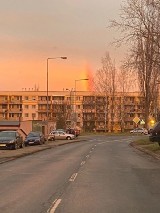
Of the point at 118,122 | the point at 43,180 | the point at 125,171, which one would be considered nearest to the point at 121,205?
the point at 43,180

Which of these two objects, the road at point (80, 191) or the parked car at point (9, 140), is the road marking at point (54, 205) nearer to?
the road at point (80, 191)

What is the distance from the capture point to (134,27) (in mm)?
31500

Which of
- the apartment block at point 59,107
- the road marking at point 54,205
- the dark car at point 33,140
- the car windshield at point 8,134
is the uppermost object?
the apartment block at point 59,107

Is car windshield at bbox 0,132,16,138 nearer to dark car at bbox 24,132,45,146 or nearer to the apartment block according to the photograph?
dark car at bbox 24,132,45,146

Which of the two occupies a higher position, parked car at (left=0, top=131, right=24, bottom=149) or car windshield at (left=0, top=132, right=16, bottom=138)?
car windshield at (left=0, top=132, right=16, bottom=138)

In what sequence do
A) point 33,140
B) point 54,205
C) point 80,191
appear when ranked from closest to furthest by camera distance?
point 54,205 < point 80,191 < point 33,140

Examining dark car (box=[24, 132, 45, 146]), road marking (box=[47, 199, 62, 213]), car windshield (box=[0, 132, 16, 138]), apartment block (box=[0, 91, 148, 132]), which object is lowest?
road marking (box=[47, 199, 62, 213])

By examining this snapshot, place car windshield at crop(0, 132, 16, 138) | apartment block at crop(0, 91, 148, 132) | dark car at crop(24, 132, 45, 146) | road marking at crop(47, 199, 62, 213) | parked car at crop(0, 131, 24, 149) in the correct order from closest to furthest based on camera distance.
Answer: road marking at crop(47, 199, 62, 213)
parked car at crop(0, 131, 24, 149)
car windshield at crop(0, 132, 16, 138)
dark car at crop(24, 132, 45, 146)
apartment block at crop(0, 91, 148, 132)


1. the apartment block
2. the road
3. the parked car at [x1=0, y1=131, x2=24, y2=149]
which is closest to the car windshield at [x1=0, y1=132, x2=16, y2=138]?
the parked car at [x1=0, y1=131, x2=24, y2=149]

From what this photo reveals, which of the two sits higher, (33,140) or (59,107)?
(59,107)

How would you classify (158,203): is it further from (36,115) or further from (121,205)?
(36,115)

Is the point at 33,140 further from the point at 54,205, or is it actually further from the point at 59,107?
the point at 59,107

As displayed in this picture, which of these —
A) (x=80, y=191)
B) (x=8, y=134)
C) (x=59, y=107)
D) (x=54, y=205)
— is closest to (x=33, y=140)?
(x=8, y=134)

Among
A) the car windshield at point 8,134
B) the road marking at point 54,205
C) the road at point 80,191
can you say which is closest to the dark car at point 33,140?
the car windshield at point 8,134
